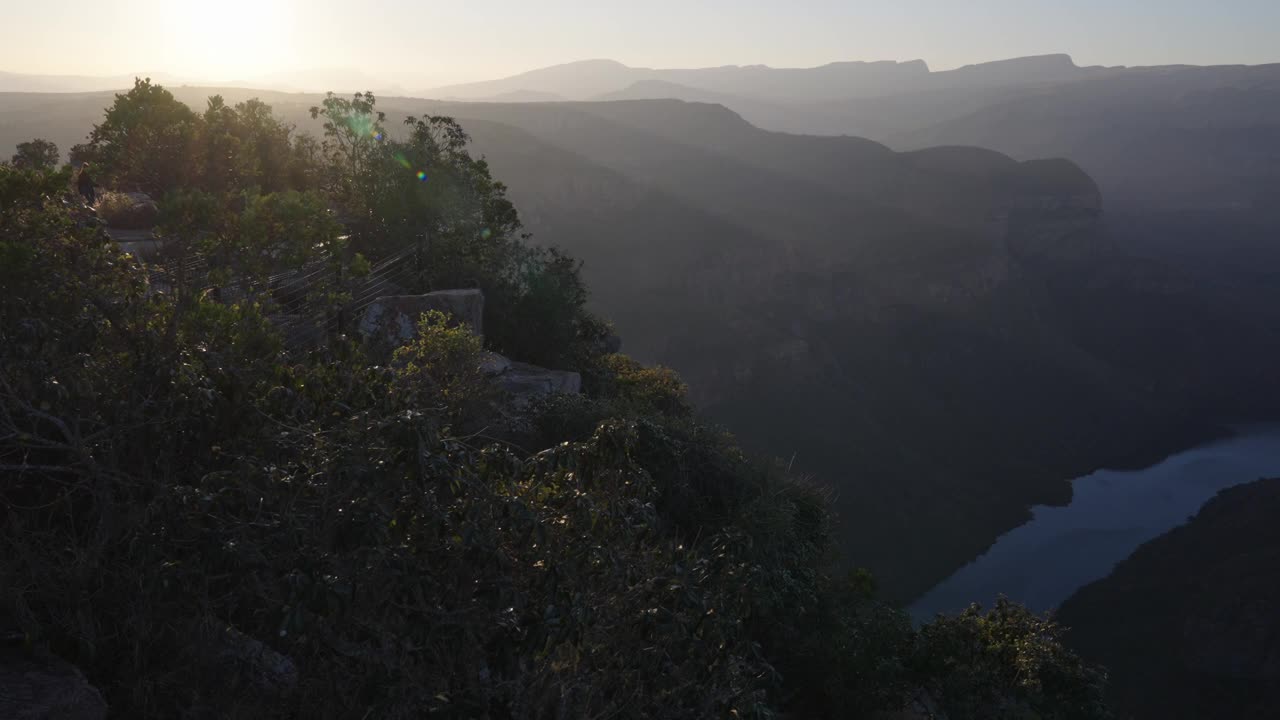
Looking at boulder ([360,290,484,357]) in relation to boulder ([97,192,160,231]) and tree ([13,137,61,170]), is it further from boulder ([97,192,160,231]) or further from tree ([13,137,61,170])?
tree ([13,137,61,170])

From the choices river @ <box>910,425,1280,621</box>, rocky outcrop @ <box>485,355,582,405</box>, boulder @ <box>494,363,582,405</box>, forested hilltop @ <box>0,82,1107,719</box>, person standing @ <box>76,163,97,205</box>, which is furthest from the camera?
river @ <box>910,425,1280,621</box>

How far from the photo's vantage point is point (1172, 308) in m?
115

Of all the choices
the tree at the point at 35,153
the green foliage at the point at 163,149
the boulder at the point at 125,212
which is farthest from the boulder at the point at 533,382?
the tree at the point at 35,153

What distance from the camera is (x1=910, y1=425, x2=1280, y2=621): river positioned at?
5525cm

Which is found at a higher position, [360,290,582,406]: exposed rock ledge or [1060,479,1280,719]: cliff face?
[360,290,582,406]: exposed rock ledge

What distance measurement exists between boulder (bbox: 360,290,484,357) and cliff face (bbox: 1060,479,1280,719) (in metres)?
42.8

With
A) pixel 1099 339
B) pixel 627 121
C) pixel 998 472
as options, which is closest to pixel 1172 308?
pixel 1099 339

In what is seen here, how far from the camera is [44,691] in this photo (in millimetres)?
4516

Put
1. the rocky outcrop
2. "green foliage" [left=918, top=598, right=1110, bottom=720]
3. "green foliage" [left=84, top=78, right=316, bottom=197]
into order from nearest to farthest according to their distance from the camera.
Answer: the rocky outcrop, "green foliage" [left=918, top=598, right=1110, bottom=720], "green foliage" [left=84, top=78, right=316, bottom=197]

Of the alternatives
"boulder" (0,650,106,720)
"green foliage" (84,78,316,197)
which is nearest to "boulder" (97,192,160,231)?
"green foliage" (84,78,316,197)

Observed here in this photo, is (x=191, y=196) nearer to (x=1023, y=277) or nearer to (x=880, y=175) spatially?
(x=1023, y=277)

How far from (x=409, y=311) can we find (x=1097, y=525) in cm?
7043

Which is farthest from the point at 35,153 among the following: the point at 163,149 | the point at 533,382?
the point at 533,382

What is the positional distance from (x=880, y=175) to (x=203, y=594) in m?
139
